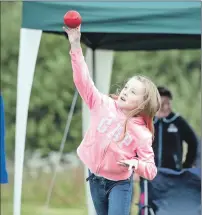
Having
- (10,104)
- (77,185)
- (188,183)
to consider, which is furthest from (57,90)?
(188,183)

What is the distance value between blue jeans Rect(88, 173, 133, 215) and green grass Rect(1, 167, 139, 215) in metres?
5.35

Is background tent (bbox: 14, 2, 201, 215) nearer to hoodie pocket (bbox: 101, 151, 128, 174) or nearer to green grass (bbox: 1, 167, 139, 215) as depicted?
hoodie pocket (bbox: 101, 151, 128, 174)

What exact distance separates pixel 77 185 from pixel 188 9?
695 centimetres

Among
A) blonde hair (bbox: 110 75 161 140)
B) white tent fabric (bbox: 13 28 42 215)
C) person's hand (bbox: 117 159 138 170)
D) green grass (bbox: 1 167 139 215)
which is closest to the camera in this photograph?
person's hand (bbox: 117 159 138 170)

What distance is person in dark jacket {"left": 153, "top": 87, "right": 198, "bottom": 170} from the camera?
8.34m

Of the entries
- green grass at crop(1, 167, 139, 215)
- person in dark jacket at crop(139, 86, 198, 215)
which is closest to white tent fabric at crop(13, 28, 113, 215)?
person in dark jacket at crop(139, 86, 198, 215)

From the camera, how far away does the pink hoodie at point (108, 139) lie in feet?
17.5

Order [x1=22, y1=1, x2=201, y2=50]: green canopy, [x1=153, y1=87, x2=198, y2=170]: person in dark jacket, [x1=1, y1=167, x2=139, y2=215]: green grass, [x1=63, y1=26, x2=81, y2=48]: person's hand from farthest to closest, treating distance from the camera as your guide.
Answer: [x1=1, y1=167, x2=139, y2=215]: green grass, [x1=153, y1=87, x2=198, y2=170]: person in dark jacket, [x1=22, y1=1, x2=201, y2=50]: green canopy, [x1=63, y1=26, x2=81, y2=48]: person's hand

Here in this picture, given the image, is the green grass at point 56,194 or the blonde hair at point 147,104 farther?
the green grass at point 56,194

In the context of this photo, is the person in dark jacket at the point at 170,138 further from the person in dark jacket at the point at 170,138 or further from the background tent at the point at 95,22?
the background tent at the point at 95,22

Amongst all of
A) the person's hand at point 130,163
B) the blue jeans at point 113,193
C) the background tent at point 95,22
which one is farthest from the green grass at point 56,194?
the person's hand at point 130,163

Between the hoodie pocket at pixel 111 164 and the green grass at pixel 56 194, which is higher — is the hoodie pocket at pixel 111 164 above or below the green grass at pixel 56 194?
above

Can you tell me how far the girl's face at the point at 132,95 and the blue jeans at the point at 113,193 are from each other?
49 cm

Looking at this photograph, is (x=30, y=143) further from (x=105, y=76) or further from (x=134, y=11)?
(x=134, y=11)
